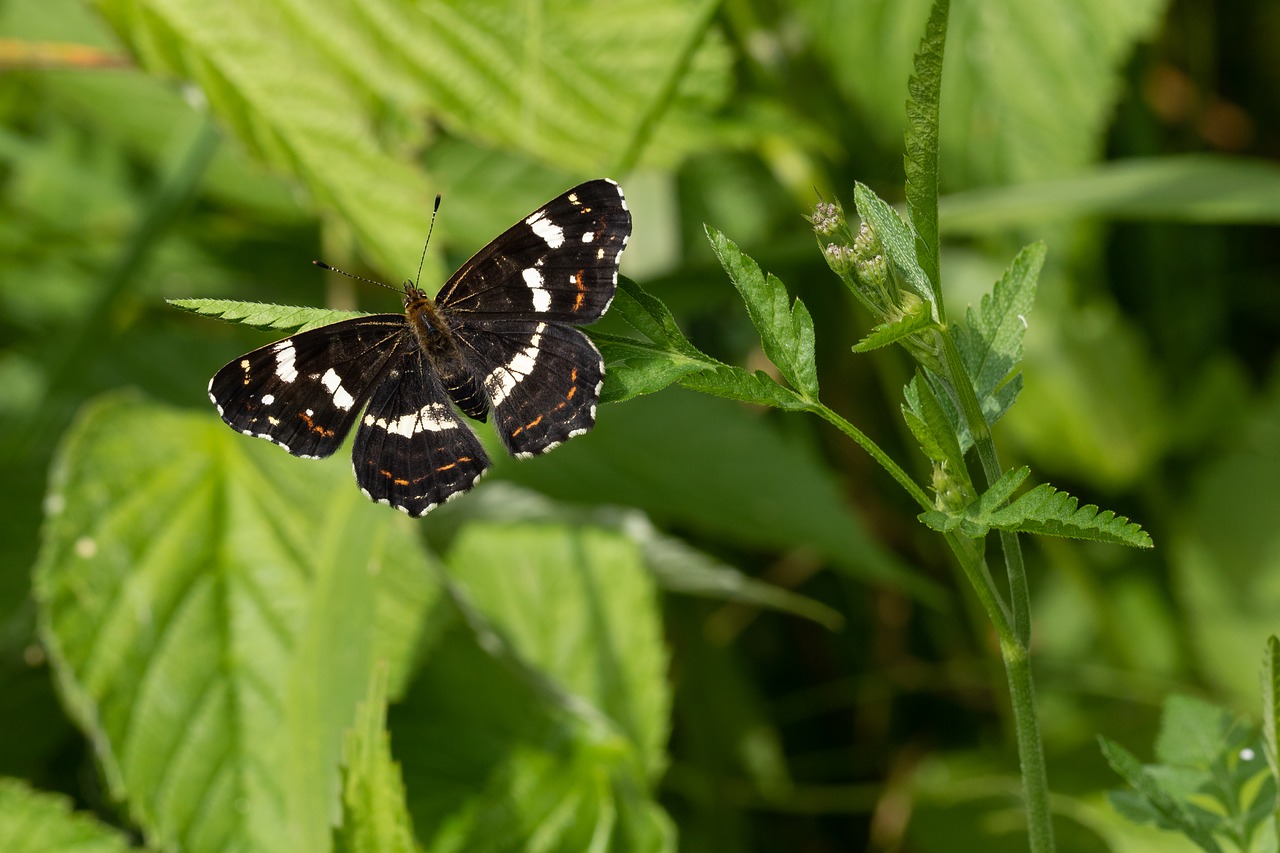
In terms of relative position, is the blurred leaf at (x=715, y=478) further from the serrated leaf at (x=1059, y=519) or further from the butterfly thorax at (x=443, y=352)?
the serrated leaf at (x=1059, y=519)

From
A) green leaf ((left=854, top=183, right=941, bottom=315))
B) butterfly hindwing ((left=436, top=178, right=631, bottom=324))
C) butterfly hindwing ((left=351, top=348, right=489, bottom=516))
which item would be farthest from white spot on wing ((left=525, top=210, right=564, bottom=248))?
green leaf ((left=854, top=183, right=941, bottom=315))

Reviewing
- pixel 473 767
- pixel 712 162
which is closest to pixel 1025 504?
pixel 473 767

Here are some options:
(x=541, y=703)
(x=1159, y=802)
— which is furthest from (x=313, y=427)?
(x=1159, y=802)

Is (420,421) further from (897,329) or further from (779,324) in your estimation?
(897,329)

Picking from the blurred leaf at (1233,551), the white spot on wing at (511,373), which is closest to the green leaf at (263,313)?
the white spot on wing at (511,373)

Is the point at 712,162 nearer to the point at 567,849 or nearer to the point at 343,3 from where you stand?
the point at 343,3
